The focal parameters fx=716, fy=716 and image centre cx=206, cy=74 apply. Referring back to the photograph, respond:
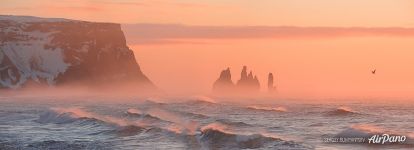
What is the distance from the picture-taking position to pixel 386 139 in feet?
160

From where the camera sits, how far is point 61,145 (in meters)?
48.1

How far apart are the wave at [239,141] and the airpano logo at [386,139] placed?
220 inches

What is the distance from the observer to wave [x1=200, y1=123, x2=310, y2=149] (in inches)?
1802

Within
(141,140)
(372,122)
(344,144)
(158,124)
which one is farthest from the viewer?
(372,122)

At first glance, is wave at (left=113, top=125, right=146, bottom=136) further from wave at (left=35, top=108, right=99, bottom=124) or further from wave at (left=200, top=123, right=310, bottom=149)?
wave at (left=35, top=108, right=99, bottom=124)

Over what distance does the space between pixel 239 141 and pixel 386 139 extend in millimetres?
10017

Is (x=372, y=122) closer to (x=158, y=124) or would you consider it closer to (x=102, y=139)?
(x=158, y=124)

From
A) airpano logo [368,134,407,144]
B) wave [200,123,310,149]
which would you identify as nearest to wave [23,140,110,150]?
wave [200,123,310,149]

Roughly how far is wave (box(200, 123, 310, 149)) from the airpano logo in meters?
5.59

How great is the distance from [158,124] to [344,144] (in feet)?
77.4

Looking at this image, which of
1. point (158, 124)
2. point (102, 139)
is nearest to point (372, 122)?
point (158, 124)

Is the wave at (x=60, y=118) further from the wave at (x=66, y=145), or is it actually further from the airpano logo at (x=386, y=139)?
the airpano logo at (x=386, y=139)

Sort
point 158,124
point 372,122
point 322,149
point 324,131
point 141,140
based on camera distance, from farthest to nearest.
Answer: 1. point 372,122
2. point 158,124
3. point 324,131
4. point 141,140
5. point 322,149

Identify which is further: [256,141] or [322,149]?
[256,141]
